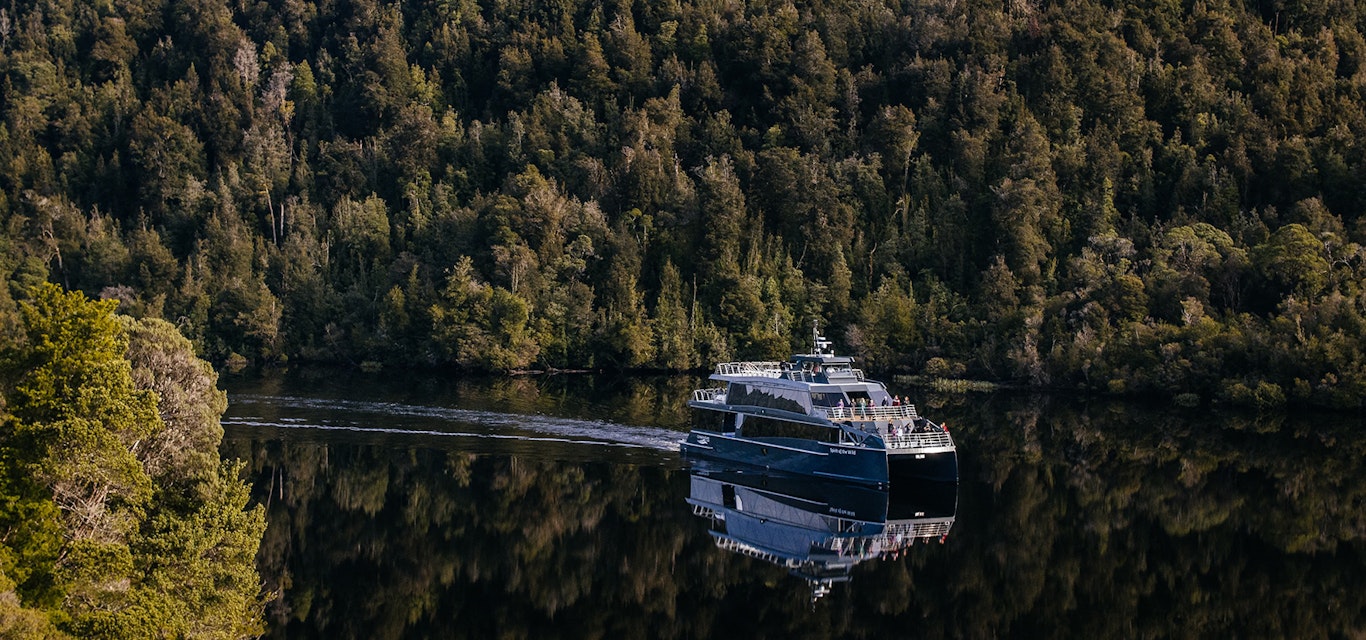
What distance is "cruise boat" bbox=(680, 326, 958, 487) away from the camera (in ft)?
199

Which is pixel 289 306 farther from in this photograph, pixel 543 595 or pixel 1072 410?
pixel 543 595

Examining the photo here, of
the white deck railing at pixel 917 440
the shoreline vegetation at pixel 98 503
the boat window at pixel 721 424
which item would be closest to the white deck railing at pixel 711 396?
the boat window at pixel 721 424

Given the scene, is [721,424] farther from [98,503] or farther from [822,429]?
[98,503]

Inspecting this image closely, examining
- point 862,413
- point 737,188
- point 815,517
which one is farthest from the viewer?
point 737,188

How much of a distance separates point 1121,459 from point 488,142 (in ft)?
317

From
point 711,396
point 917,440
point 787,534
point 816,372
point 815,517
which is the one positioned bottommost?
point 787,534

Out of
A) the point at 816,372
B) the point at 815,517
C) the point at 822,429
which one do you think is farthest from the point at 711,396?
the point at 815,517

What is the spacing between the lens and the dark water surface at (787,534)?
42.8m

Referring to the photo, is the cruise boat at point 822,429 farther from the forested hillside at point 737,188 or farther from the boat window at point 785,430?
the forested hillside at point 737,188

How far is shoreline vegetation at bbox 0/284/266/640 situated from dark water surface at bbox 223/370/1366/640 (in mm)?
4800

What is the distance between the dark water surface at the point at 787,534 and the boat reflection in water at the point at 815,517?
6.8 inches

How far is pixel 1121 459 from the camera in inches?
2781

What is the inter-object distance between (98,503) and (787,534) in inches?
1089

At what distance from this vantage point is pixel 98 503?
3400cm
